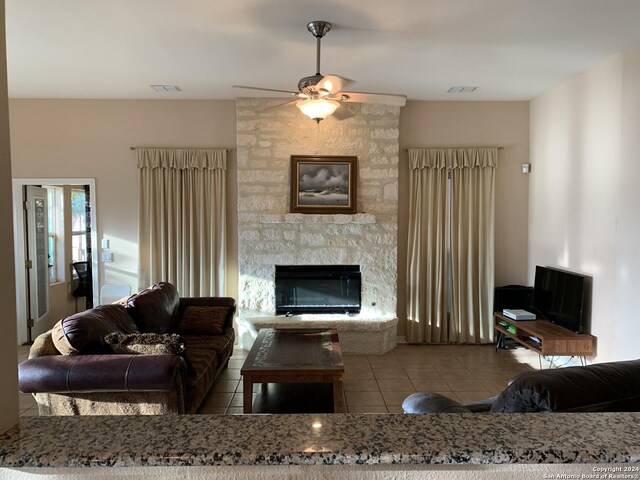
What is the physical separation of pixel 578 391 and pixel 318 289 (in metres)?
3.61

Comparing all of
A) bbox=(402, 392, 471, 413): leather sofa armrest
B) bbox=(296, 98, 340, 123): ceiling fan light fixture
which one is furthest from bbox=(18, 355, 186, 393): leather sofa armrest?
bbox=(296, 98, 340, 123): ceiling fan light fixture

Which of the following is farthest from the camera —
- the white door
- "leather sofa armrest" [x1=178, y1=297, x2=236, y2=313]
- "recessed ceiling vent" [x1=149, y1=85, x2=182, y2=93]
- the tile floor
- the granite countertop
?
the white door

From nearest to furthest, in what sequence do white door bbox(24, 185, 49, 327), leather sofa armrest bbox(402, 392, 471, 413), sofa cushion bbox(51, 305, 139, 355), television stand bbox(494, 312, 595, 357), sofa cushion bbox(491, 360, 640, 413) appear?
sofa cushion bbox(491, 360, 640, 413), leather sofa armrest bbox(402, 392, 471, 413), sofa cushion bbox(51, 305, 139, 355), television stand bbox(494, 312, 595, 357), white door bbox(24, 185, 49, 327)

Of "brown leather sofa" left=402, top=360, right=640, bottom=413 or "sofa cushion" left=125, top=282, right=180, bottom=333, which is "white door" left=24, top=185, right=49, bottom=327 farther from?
"brown leather sofa" left=402, top=360, right=640, bottom=413

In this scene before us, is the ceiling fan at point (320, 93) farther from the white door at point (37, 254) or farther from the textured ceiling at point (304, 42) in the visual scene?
the white door at point (37, 254)

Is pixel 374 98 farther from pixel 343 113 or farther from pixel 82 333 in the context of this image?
pixel 82 333

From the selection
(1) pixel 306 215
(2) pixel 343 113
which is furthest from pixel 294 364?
Answer: (2) pixel 343 113

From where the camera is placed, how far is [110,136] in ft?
17.0

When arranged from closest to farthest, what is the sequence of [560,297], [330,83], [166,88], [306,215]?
[330,83] → [560,297] → [166,88] → [306,215]

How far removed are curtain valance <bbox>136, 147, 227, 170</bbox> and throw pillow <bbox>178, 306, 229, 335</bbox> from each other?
5.85 feet

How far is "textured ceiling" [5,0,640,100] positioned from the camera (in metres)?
2.88

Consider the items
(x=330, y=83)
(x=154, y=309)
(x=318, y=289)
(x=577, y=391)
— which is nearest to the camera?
(x=577, y=391)

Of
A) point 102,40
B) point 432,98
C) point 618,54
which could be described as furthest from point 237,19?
point 618,54

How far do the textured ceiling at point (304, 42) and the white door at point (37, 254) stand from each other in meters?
1.40
